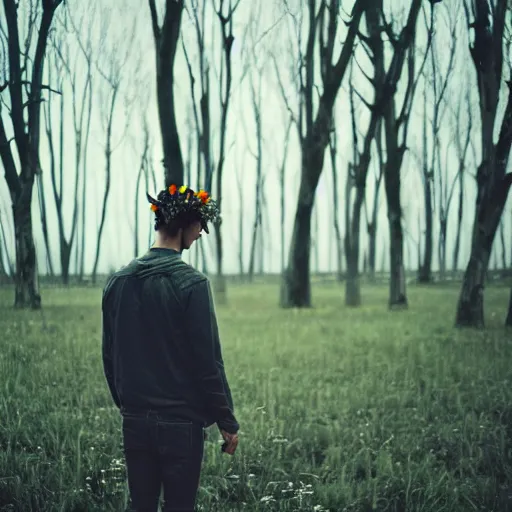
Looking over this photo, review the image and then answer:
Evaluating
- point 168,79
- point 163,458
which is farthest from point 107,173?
point 163,458

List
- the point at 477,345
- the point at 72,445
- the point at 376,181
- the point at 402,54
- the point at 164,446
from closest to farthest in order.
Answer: the point at 164,446, the point at 72,445, the point at 477,345, the point at 402,54, the point at 376,181

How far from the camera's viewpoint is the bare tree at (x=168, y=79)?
4941mm

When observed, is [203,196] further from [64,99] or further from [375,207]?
[375,207]

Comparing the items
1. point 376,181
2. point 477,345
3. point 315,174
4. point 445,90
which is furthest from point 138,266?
point 376,181

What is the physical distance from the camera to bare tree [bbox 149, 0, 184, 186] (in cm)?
494

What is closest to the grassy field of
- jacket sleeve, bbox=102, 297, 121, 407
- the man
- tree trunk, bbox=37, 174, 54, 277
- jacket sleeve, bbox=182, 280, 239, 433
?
tree trunk, bbox=37, 174, 54, 277

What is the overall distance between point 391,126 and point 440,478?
376 inches

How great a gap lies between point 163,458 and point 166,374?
11.0 inches

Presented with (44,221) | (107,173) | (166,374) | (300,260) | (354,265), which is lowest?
(166,374)

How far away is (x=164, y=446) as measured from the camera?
210cm

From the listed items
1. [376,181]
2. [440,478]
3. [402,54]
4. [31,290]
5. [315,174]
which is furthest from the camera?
[376,181]

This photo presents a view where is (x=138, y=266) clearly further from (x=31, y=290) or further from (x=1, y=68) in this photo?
(x=1, y=68)

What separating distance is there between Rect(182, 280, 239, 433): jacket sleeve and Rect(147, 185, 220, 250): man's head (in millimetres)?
251

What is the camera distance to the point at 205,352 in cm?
211
